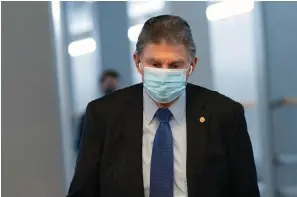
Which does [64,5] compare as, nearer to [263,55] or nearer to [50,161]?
[263,55]

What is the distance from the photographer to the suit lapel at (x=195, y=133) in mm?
1409

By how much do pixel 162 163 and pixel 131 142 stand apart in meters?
0.11

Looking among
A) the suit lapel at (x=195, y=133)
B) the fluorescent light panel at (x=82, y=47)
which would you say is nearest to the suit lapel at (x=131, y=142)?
the suit lapel at (x=195, y=133)

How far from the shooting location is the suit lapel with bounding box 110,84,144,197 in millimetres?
1413

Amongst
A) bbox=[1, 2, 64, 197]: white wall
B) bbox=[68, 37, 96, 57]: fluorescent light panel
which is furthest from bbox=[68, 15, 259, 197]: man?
bbox=[68, 37, 96, 57]: fluorescent light panel

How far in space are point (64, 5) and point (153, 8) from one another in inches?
32.3

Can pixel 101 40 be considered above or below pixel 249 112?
above

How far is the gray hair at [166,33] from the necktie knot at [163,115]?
169 millimetres

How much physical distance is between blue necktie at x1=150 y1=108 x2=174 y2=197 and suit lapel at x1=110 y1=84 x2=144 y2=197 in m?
0.04

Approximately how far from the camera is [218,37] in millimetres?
3893

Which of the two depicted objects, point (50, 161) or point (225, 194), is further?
point (50, 161)

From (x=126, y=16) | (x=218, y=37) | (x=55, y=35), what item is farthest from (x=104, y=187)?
→ (x=126, y=16)

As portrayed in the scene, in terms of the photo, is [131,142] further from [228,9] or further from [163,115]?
[228,9]

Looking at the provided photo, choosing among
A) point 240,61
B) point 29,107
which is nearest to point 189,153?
point 29,107
